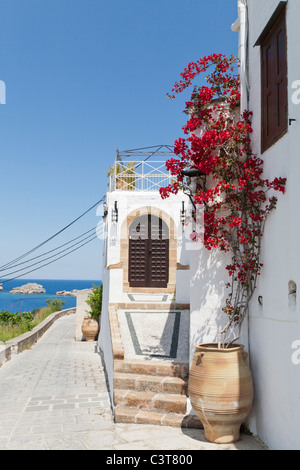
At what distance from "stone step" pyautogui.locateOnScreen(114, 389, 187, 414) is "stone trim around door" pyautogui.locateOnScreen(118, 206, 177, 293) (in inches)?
305

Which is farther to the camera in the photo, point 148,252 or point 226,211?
point 148,252

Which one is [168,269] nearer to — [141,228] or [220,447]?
[141,228]

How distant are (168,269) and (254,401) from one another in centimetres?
908

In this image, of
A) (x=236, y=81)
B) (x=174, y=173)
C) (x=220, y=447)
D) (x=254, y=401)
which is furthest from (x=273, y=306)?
(x=236, y=81)

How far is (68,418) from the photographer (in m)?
5.64

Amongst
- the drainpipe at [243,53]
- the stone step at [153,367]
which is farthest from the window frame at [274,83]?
the stone step at [153,367]

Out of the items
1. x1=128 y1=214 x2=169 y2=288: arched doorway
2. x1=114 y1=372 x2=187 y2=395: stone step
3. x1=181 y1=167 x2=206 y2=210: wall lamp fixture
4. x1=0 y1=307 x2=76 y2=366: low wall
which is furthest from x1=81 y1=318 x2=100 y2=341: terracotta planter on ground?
x1=181 y1=167 x2=206 y2=210: wall lamp fixture

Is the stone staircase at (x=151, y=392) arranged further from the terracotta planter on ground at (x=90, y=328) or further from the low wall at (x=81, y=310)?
the low wall at (x=81, y=310)

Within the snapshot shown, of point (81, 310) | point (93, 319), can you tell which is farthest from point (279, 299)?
point (81, 310)

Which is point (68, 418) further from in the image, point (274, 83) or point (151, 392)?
point (274, 83)

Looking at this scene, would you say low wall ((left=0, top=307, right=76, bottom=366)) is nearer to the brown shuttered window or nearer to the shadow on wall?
the shadow on wall

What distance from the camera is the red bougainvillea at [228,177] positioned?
492 centimetres

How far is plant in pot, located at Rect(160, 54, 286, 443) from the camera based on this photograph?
4578 mm

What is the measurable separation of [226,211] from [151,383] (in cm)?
261
